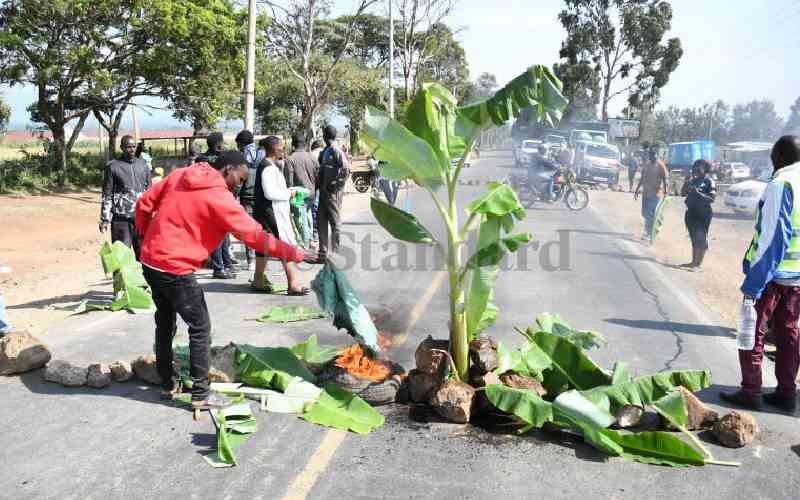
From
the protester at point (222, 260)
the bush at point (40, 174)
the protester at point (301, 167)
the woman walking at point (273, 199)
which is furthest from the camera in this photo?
the bush at point (40, 174)

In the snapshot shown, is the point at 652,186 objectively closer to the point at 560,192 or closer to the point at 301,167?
the point at 560,192

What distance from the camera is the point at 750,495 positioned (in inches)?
156

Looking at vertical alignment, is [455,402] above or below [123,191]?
below

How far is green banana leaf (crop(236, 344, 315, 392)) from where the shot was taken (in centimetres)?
534

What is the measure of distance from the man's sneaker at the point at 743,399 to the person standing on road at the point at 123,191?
22.1 ft

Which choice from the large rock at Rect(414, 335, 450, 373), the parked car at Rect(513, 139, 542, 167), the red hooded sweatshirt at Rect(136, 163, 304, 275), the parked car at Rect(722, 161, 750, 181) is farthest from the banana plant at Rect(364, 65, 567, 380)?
the parked car at Rect(722, 161, 750, 181)

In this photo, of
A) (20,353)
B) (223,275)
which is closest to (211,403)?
(20,353)

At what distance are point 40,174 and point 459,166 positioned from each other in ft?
78.8

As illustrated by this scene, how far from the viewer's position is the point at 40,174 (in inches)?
985

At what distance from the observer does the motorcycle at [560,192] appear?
21438mm

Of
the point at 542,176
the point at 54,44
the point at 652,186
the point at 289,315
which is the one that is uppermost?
the point at 54,44

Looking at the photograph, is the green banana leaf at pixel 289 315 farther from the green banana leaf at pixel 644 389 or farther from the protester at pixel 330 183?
the green banana leaf at pixel 644 389

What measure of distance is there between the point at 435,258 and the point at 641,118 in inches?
2005

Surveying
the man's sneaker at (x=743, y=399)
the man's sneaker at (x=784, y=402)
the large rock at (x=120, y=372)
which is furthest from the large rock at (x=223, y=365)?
the man's sneaker at (x=784, y=402)
